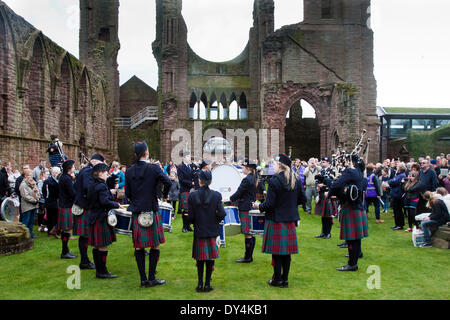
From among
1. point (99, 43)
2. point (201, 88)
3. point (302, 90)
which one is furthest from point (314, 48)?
point (99, 43)

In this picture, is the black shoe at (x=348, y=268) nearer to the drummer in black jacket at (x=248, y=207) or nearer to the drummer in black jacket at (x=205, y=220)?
the drummer in black jacket at (x=248, y=207)

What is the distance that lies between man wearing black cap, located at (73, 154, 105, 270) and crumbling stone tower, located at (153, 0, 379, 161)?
86.4ft

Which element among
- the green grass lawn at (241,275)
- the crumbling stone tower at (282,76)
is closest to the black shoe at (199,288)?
the green grass lawn at (241,275)

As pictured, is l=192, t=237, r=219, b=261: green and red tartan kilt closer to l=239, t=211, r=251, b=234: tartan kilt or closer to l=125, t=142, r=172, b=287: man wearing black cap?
l=125, t=142, r=172, b=287: man wearing black cap

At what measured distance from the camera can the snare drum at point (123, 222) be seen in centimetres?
607

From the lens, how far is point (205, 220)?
547 centimetres

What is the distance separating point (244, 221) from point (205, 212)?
76.4 inches

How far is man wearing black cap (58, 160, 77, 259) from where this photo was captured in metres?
7.53

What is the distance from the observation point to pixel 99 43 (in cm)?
3481

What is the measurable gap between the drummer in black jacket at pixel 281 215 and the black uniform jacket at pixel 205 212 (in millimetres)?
664

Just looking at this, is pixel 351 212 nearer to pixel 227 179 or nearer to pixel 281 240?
pixel 281 240

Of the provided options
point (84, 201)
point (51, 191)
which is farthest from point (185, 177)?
point (84, 201)

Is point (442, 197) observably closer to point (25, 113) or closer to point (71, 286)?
point (71, 286)

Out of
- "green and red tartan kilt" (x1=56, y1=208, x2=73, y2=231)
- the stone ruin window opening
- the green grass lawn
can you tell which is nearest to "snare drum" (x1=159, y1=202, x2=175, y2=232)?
the green grass lawn
